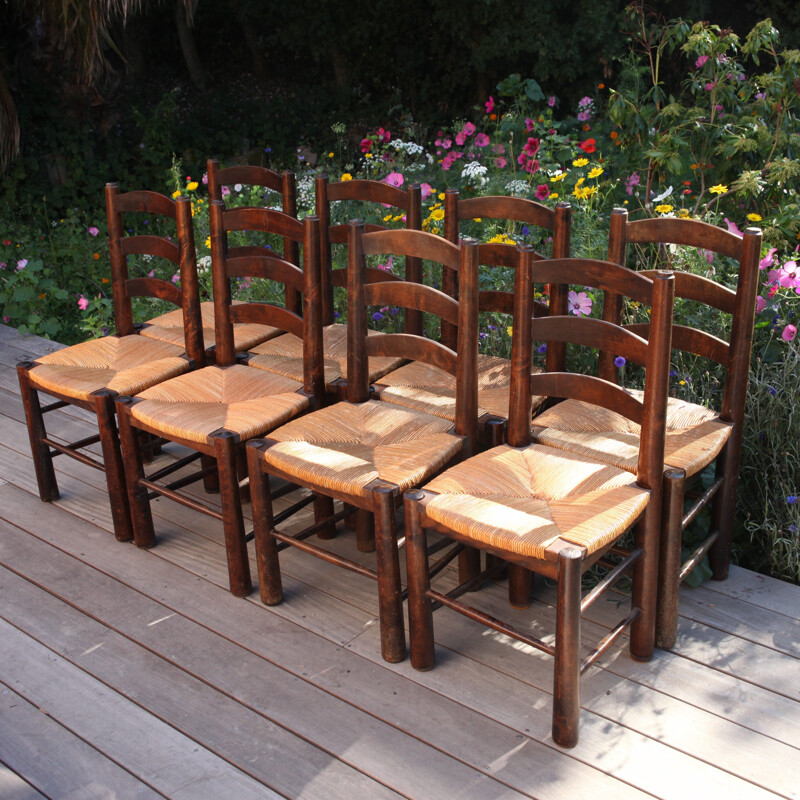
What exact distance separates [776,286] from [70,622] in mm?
2259

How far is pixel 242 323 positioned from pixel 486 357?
2.96 ft

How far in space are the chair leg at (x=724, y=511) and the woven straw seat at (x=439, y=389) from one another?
522 mm

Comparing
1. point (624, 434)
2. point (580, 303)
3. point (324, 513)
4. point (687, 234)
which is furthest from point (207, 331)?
point (687, 234)

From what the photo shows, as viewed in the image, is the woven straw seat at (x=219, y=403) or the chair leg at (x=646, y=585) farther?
the woven straw seat at (x=219, y=403)

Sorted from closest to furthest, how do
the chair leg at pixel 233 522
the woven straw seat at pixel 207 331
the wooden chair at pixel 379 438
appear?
the wooden chair at pixel 379 438 → the chair leg at pixel 233 522 → the woven straw seat at pixel 207 331

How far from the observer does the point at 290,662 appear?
2311 mm

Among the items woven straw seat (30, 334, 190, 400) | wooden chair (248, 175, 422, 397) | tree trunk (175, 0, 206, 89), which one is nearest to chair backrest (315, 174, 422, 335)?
wooden chair (248, 175, 422, 397)

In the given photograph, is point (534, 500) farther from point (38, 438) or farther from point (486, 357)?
point (38, 438)

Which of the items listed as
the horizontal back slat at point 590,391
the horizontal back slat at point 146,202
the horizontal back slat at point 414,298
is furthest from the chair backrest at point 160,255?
the horizontal back slat at point 590,391

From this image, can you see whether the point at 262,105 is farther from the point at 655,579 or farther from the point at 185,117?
the point at 655,579

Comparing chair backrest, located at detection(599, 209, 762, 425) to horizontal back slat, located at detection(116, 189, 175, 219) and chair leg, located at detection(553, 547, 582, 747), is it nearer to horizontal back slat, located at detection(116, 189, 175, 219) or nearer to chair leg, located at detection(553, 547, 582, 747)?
chair leg, located at detection(553, 547, 582, 747)

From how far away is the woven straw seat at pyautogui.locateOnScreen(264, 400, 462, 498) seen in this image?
225 centimetres

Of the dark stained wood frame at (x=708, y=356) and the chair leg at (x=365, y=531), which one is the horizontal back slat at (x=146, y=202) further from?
the dark stained wood frame at (x=708, y=356)

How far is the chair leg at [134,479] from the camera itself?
2.72 m
